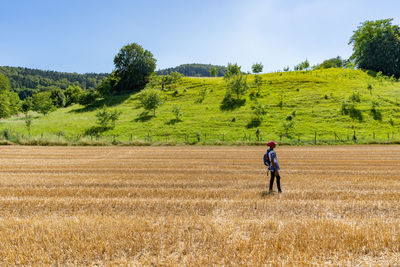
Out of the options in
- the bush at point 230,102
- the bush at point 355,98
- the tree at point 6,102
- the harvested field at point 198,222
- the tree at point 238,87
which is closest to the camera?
the harvested field at point 198,222

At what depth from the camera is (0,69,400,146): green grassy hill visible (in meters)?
47.8

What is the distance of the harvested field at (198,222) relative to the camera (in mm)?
4953

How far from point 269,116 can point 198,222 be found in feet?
182

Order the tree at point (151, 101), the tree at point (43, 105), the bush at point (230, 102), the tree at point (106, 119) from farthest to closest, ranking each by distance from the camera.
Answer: the tree at point (43, 105)
the bush at point (230, 102)
the tree at point (151, 101)
the tree at point (106, 119)

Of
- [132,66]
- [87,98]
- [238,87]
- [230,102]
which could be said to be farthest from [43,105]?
[238,87]

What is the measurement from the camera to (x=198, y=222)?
6.70 m

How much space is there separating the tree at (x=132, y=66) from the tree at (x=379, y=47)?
101 meters

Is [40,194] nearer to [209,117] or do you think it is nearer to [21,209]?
[21,209]

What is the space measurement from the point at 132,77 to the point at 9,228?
3745 inches

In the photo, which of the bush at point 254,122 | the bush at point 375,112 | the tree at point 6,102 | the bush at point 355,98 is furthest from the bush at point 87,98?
the bush at point 375,112

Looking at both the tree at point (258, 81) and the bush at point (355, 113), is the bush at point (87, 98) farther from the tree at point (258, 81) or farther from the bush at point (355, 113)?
the bush at point (355, 113)

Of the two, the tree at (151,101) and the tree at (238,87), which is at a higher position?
the tree at (238,87)

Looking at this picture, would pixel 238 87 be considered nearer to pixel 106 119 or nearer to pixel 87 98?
pixel 106 119

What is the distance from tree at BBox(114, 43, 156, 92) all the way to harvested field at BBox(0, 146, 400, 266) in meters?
88.8
